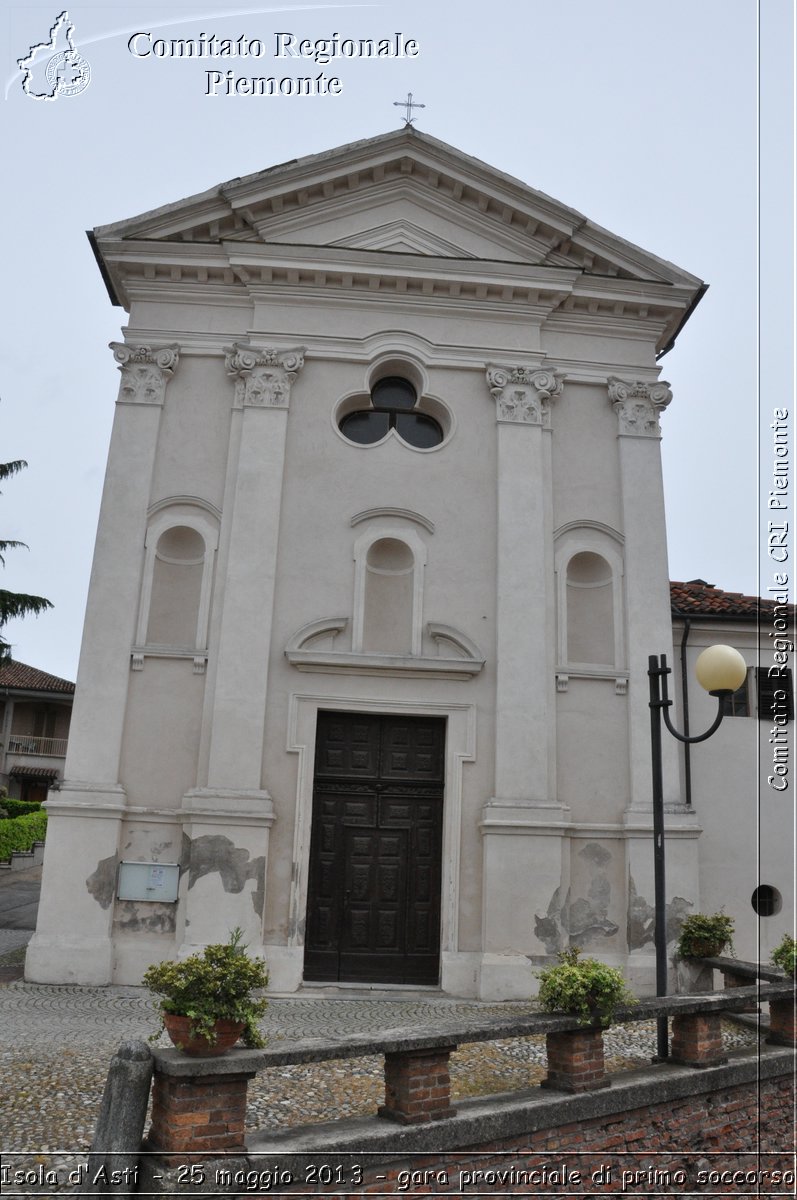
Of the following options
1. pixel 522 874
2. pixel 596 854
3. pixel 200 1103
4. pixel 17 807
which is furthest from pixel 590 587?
pixel 17 807

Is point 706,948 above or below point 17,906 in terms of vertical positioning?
above

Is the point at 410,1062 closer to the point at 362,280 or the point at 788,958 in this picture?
the point at 788,958

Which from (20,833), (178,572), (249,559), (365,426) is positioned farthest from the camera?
(20,833)

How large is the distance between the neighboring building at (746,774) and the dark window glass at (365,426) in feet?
16.7

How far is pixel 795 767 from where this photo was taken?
13.6 metres

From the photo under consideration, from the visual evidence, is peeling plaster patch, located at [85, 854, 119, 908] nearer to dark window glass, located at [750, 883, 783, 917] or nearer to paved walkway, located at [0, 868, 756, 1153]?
paved walkway, located at [0, 868, 756, 1153]

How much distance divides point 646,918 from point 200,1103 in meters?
8.08

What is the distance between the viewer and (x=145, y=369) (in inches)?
513

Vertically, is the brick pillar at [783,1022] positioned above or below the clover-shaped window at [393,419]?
below

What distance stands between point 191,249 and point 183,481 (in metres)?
3.26

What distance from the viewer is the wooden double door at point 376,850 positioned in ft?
38.2

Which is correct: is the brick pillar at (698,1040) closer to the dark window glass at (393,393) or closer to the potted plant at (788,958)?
the potted plant at (788,958)

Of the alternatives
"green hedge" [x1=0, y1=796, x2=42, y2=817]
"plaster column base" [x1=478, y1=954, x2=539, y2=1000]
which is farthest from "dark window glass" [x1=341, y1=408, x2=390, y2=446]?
"green hedge" [x1=0, y1=796, x2=42, y2=817]

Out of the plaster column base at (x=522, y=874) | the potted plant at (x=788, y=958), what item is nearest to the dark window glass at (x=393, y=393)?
the plaster column base at (x=522, y=874)
